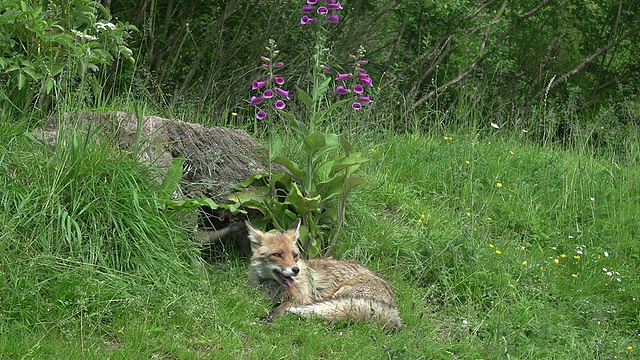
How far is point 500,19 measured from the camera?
1281 cm

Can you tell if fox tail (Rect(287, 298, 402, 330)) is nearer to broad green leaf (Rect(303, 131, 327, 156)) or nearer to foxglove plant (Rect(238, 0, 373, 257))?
foxglove plant (Rect(238, 0, 373, 257))

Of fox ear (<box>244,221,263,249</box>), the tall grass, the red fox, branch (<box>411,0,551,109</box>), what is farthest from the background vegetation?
branch (<box>411,0,551,109</box>)

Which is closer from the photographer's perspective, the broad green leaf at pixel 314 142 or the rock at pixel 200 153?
the broad green leaf at pixel 314 142

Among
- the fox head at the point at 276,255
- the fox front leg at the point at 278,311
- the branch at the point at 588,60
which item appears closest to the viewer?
the fox front leg at the point at 278,311

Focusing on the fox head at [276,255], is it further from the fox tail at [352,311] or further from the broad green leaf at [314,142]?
the broad green leaf at [314,142]

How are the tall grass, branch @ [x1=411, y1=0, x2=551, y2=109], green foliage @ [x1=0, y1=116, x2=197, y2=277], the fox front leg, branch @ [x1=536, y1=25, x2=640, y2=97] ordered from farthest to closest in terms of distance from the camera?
branch @ [x1=536, y1=25, x2=640, y2=97] < branch @ [x1=411, y1=0, x2=551, y2=109] < the fox front leg < green foliage @ [x1=0, y1=116, x2=197, y2=277] < the tall grass

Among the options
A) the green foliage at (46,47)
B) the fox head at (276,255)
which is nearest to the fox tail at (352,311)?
the fox head at (276,255)

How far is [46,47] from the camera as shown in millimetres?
6508

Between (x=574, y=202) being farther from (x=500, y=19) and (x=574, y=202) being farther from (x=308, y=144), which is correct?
(x=500, y=19)

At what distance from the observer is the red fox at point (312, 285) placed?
5.77 m

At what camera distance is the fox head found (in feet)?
19.3

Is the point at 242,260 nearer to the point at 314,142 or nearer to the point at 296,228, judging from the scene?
the point at 296,228

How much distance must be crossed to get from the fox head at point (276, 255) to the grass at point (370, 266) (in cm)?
18

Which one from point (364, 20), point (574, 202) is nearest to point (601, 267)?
point (574, 202)
